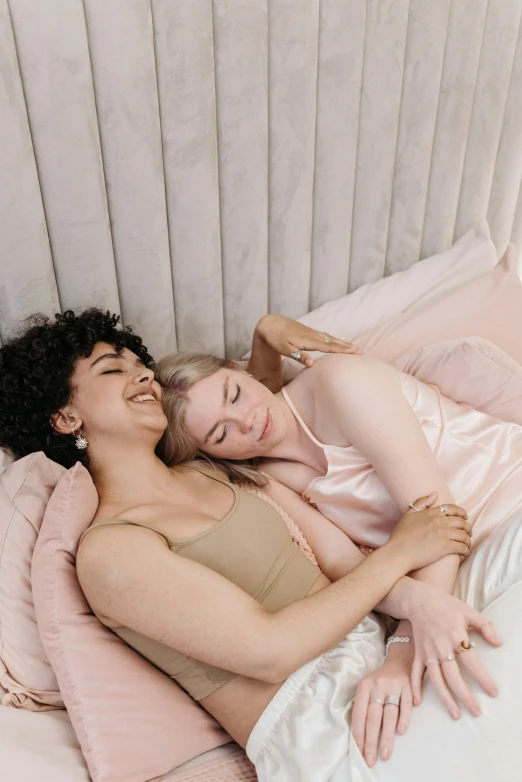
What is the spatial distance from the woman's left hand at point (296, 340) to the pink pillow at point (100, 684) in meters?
0.61

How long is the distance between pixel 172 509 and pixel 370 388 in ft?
1.50

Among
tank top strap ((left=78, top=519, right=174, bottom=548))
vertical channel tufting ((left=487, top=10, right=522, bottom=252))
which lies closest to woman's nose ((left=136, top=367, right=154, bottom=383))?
tank top strap ((left=78, top=519, right=174, bottom=548))

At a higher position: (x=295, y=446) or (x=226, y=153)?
(x=226, y=153)

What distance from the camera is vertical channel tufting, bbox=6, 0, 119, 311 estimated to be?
1196 mm

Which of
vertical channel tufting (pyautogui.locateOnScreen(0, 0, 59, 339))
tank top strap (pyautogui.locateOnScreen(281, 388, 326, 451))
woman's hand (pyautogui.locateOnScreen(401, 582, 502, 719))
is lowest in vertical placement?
woman's hand (pyautogui.locateOnScreen(401, 582, 502, 719))

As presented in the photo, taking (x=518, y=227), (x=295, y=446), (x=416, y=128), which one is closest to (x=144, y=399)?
(x=295, y=446)

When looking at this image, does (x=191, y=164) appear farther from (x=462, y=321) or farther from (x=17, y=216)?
(x=462, y=321)

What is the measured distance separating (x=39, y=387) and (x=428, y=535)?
0.80 m

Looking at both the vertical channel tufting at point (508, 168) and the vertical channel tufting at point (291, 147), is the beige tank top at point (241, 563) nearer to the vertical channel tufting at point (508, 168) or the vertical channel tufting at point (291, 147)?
the vertical channel tufting at point (291, 147)

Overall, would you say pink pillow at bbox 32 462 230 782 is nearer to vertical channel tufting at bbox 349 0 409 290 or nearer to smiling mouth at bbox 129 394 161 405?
smiling mouth at bbox 129 394 161 405

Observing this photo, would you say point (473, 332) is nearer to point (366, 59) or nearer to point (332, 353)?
point (332, 353)

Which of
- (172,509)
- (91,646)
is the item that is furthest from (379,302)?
(91,646)

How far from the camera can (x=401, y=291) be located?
1955 mm

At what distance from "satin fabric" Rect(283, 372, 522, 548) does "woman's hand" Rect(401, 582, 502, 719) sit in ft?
0.89
